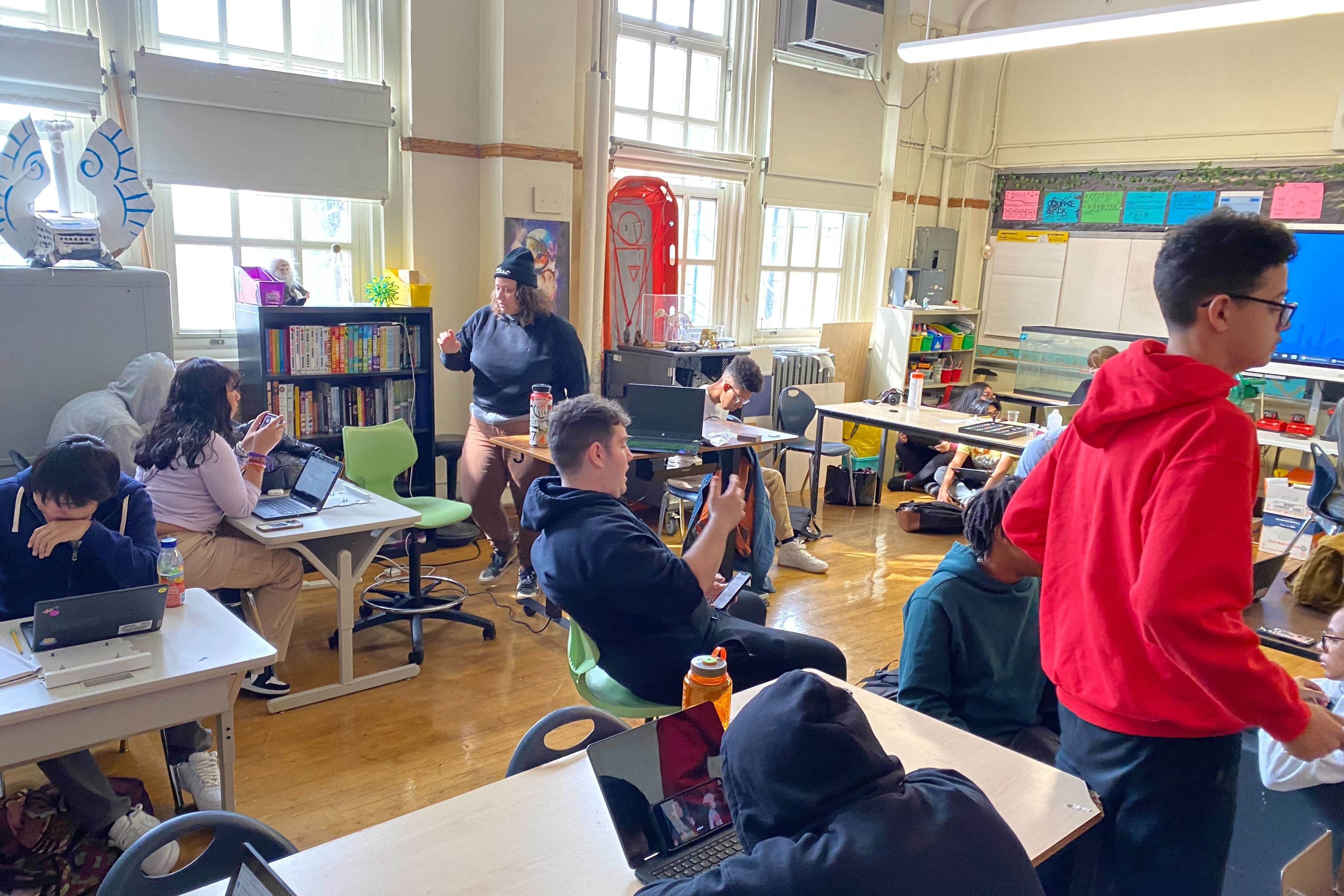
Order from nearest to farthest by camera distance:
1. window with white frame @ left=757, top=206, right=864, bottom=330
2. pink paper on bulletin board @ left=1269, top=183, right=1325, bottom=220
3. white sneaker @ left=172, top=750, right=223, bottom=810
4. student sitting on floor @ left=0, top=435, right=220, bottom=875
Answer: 1. student sitting on floor @ left=0, top=435, right=220, bottom=875
2. white sneaker @ left=172, top=750, right=223, bottom=810
3. pink paper on bulletin board @ left=1269, top=183, right=1325, bottom=220
4. window with white frame @ left=757, top=206, right=864, bottom=330

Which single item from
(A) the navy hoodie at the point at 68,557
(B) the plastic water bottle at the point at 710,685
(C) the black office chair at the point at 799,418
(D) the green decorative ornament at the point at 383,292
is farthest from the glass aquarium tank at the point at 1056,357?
(A) the navy hoodie at the point at 68,557

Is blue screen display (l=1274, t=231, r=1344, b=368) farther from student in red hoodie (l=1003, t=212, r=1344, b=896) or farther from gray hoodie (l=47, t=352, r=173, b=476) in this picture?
gray hoodie (l=47, t=352, r=173, b=476)

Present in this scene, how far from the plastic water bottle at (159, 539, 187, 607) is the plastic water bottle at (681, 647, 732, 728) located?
158cm

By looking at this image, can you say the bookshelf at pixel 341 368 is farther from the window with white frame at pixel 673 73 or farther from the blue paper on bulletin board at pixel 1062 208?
the blue paper on bulletin board at pixel 1062 208

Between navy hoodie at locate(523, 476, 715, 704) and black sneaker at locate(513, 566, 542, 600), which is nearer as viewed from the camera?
navy hoodie at locate(523, 476, 715, 704)

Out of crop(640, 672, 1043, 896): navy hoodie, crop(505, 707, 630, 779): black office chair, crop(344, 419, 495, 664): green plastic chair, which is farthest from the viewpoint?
crop(344, 419, 495, 664): green plastic chair

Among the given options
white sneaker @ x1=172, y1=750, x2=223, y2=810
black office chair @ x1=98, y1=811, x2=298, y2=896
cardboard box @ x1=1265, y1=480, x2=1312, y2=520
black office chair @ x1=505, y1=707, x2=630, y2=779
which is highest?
black office chair @ x1=505, y1=707, x2=630, y2=779

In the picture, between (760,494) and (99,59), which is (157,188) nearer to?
(99,59)

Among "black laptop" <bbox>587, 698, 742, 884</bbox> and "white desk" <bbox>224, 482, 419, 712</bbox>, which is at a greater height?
"black laptop" <bbox>587, 698, 742, 884</bbox>

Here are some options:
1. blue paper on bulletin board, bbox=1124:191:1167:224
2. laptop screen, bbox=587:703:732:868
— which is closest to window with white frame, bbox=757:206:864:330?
blue paper on bulletin board, bbox=1124:191:1167:224

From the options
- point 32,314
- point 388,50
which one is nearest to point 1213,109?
point 388,50

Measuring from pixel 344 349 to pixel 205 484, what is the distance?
1.82 metres

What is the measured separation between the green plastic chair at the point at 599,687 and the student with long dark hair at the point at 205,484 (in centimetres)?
139

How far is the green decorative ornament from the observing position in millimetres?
5148
